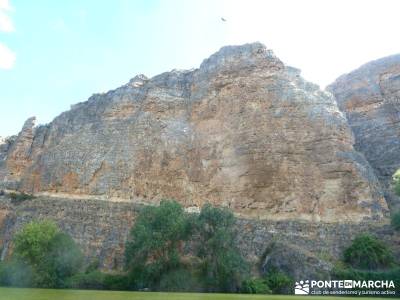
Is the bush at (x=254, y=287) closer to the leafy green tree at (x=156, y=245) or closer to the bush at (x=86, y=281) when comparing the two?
the leafy green tree at (x=156, y=245)

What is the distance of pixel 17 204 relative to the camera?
156 ft

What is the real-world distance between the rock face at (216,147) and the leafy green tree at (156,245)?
1314 cm

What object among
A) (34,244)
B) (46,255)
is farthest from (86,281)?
(34,244)

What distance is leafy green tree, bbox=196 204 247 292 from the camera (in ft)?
93.5

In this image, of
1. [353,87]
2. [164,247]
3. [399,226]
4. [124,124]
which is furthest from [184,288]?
[353,87]

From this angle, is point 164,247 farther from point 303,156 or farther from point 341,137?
point 341,137

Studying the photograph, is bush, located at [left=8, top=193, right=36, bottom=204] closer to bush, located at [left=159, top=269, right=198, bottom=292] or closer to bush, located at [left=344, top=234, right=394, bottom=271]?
bush, located at [left=159, top=269, right=198, bottom=292]

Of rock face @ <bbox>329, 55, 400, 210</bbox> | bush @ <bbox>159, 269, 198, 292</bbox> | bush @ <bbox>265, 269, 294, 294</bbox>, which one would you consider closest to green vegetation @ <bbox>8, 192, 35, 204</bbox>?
bush @ <bbox>159, 269, 198, 292</bbox>

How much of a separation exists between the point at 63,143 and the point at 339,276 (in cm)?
3583

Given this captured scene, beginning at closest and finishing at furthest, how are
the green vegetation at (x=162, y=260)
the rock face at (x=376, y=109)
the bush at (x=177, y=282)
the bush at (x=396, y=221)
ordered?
1. the bush at (x=177, y=282)
2. the green vegetation at (x=162, y=260)
3. the bush at (x=396, y=221)
4. the rock face at (x=376, y=109)

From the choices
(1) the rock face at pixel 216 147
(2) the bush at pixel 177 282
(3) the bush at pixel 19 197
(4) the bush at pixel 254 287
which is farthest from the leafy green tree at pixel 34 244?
(3) the bush at pixel 19 197

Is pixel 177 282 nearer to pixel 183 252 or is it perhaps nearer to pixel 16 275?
pixel 183 252

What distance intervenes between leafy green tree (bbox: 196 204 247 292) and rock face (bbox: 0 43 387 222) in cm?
1183

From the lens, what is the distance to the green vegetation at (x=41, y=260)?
29.2m
